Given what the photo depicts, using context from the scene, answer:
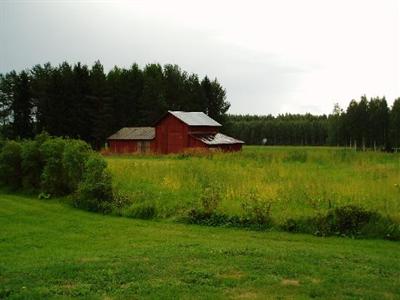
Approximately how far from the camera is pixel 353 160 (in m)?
29.3

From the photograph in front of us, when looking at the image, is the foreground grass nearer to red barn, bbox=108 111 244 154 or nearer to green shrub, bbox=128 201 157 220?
green shrub, bbox=128 201 157 220

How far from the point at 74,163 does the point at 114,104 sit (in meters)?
53.3

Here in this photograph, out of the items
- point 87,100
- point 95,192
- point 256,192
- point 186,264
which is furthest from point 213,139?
point 186,264

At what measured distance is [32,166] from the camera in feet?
73.6

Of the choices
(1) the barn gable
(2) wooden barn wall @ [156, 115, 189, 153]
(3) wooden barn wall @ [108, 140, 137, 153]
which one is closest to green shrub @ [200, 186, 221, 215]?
(2) wooden barn wall @ [156, 115, 189, 153]

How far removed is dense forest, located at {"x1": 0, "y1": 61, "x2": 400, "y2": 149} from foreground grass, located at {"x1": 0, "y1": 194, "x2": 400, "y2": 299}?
49.0 meters

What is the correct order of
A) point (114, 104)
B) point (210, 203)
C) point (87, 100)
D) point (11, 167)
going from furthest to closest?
1. point (114, 104)
2. point (87, 100)
3. point (11, 167)
4. point (210, 203)

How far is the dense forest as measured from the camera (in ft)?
215

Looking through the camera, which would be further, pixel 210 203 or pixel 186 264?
pixel 210 203

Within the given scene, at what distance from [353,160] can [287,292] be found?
23.3 meters

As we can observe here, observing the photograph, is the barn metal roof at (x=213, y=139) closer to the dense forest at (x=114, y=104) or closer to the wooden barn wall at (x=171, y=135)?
the wooden barn wall at (x=171, y=135)

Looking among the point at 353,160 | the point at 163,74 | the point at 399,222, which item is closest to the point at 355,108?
the point at 163,74

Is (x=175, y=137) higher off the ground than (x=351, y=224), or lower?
higher

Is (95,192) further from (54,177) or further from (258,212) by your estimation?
(258,212)
